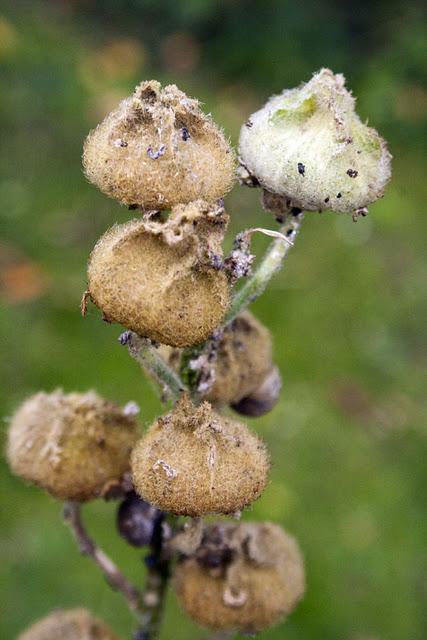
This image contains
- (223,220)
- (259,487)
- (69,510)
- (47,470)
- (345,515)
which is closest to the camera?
(223,220)

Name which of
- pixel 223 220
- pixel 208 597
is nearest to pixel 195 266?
pixel 223 220

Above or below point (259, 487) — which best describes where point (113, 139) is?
above

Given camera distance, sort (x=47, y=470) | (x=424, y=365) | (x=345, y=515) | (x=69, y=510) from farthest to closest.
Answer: (x=424, y=365)
(x=345, y=515)
(x=69, y=510)
(x=47, y=470)

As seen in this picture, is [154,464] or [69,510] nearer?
[154,464]

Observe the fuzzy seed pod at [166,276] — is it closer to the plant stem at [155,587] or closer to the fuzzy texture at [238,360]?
the fuzzy texture at [238,360]

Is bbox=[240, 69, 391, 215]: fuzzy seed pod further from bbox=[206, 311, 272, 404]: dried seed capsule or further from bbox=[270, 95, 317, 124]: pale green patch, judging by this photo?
bbox=[206, 311, 272, 404]: dried seed capsule

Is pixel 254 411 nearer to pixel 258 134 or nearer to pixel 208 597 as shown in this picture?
pixel 208 597

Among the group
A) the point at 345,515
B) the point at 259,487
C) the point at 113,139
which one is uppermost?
the point at 345,515
